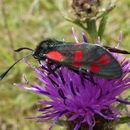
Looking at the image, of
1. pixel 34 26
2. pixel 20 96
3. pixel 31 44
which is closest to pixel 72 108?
pixel 20 96

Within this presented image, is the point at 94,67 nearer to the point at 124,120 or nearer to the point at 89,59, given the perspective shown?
the point at 89,59

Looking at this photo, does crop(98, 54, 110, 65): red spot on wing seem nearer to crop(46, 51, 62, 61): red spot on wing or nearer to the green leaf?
crop(46, 51, 62, 61): red spot on wing

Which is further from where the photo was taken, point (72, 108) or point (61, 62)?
point (72, 108)

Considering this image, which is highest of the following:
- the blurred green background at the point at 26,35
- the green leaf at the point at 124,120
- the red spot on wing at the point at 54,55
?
the red spot on wing at the point at 54,55

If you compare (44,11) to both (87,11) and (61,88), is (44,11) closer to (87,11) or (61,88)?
(87,11)

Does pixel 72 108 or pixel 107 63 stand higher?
pixel 107 63

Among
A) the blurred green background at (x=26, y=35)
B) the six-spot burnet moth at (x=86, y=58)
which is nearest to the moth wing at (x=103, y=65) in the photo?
the six-spot burnet moth at (x=86, y=58)

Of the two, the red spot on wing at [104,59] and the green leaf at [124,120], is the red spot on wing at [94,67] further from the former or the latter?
the green leaf at [124,120]
